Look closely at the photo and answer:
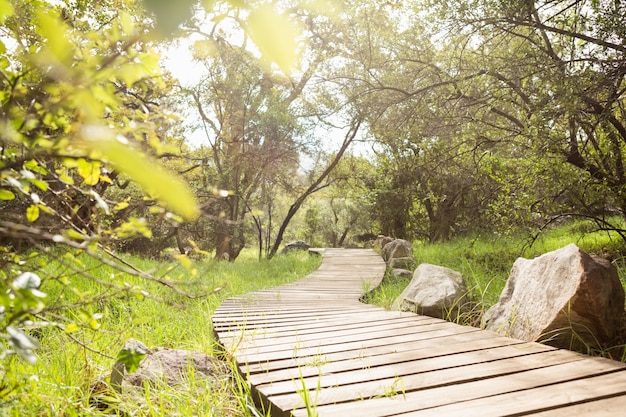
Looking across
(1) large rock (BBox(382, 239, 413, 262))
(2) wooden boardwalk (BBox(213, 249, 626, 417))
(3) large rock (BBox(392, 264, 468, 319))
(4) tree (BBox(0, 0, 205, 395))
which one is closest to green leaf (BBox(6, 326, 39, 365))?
(4) tree (BBox(0, 0, 205, 395))

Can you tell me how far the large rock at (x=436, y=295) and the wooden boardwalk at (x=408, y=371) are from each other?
1.54 feet

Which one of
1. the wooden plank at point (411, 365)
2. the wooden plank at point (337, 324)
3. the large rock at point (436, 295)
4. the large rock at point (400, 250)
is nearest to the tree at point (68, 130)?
the wooden plank at point (411, 365)

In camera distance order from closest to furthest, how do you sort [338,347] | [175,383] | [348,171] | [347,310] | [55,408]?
1. [55,408]
2. [175,383]
3. [338,347]
4. [347,310]
5. [348,171]

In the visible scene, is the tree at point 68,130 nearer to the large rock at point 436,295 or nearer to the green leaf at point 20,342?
the green leaf at point 20,342

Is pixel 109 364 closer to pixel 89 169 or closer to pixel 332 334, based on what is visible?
pixel 332 334

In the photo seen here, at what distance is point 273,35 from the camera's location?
501 mm

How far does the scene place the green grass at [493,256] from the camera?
5328 millimetres

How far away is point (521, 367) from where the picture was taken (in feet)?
7.71

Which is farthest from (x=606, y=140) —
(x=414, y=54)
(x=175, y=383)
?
(x=175, y=383)

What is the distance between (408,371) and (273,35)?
222cm

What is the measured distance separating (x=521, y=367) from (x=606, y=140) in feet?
16.1

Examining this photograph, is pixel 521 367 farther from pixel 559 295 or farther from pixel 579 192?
pixel 579 192

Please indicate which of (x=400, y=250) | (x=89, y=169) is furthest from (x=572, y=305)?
(x=400, y=250)

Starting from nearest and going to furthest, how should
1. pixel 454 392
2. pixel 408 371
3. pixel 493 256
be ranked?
pixel 454 392, pixel 408 371, pixel 493 256
